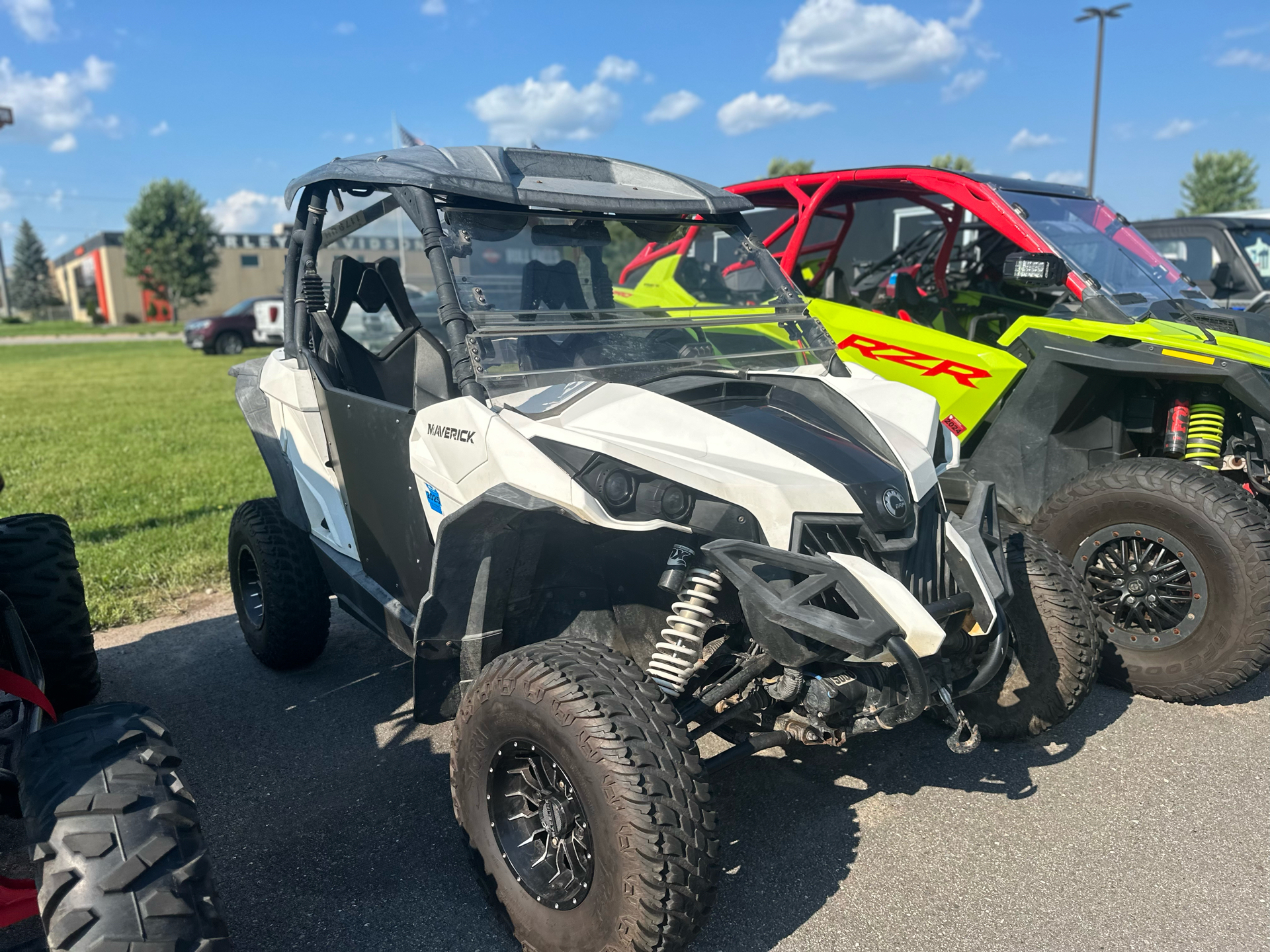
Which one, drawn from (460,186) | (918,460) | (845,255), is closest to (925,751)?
(918,460)

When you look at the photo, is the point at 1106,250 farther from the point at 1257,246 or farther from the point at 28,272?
the point at 28,272

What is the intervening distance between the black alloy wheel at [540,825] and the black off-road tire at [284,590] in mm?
1980

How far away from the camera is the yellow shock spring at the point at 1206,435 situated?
431 cm

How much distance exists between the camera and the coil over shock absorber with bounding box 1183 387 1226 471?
430cm

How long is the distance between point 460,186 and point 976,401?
9.57ft

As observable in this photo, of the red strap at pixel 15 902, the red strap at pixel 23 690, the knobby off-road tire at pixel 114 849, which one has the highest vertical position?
the red strap at pixel 23 690

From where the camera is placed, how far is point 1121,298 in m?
4.69

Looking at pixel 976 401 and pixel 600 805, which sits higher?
pixel 976 401

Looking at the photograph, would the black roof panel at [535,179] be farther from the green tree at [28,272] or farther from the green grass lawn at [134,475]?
the green tree at [28,272]

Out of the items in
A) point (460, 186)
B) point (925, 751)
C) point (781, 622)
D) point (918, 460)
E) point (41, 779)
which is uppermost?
point (460, 186)

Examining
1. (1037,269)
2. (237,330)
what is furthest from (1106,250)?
(237,330)

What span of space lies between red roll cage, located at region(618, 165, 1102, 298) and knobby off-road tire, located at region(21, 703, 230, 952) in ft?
9.34

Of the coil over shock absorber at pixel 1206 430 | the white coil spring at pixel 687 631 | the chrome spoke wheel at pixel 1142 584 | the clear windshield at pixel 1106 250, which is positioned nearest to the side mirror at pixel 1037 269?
the clear windshield at pixel 1106 250

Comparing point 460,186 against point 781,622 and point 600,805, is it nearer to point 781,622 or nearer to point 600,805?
point 781,622
